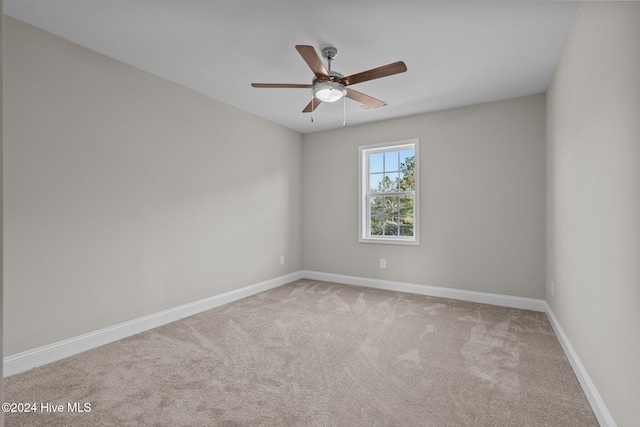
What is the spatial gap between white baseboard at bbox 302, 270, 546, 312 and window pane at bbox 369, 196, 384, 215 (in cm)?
101

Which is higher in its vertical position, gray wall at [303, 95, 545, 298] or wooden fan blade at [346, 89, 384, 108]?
wooden fan blade at [346, 89, 384, 108]

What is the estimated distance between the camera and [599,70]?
1.87 m

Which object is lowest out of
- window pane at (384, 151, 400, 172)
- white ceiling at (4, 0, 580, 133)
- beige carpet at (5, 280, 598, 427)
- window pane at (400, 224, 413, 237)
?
beige carpet at (5, 280, 598, 427)

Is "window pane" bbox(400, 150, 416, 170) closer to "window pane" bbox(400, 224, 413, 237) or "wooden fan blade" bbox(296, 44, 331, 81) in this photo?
"window pane" bbox(400, 224, 413, 237)

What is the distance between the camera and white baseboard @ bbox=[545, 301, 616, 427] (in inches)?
68.5

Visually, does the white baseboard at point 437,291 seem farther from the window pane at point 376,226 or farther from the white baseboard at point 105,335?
the white baseboard at point 105,335

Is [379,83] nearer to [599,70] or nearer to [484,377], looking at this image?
[599,70]

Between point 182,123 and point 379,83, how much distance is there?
2.15 metres

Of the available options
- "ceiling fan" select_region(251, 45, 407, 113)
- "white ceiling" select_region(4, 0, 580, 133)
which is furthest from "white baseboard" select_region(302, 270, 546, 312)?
"ceiling fan" select_region(251, 45, 407, 113)

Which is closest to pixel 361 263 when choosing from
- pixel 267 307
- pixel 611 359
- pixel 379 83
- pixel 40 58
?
pixel 267 307

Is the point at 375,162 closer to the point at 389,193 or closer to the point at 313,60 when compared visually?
the point at 389,193

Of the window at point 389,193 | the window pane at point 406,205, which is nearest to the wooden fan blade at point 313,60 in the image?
the window at point 389,193

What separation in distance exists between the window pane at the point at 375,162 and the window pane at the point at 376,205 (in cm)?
43

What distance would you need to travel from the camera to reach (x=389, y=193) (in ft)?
15.8
